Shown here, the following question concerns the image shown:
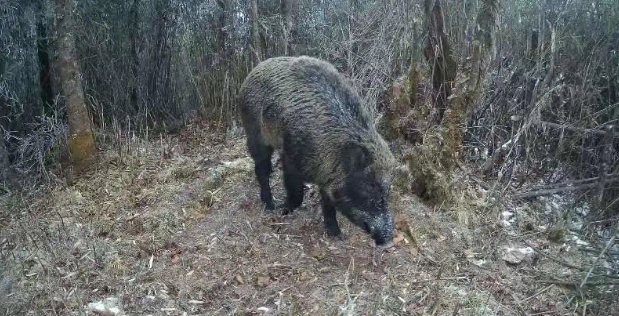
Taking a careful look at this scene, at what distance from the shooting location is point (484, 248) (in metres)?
5.31

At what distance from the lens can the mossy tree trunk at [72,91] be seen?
6.34 meters

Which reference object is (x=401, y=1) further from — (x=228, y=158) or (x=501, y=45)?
(x=228, y=158)

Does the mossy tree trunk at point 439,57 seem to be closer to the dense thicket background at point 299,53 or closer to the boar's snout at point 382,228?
the dense thicket background at point 299,53

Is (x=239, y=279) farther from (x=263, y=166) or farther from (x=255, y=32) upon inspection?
(x=255, y=32)

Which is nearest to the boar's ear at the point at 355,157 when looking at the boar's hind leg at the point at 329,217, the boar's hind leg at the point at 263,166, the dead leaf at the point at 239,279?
the boar's hind leg at the point at 329,217

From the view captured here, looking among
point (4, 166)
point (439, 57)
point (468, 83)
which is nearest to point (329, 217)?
point (468, 83)

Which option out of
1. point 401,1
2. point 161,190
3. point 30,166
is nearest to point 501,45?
point 401,1

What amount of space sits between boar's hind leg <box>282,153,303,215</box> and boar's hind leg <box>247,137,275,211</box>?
222mm

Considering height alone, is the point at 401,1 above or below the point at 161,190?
above

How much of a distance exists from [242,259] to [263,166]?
92 centimetres

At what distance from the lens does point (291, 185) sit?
5.22 m

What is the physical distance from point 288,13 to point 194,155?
2750 mm

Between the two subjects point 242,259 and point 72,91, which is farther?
point 72,91

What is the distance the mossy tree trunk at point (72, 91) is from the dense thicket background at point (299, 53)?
0.22 meters
